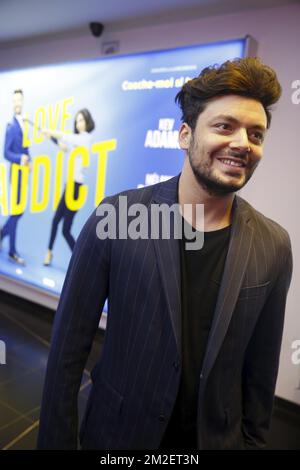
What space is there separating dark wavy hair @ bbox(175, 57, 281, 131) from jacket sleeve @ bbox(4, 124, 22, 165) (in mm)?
2951

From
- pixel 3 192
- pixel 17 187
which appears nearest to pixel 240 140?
pixel 17 187

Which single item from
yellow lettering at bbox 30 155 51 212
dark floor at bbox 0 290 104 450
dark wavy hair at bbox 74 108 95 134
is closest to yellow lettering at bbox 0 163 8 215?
yellow lettering at bbox 30 155 51 212

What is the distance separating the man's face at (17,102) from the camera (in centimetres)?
338

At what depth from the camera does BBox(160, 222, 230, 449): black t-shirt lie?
0.95m

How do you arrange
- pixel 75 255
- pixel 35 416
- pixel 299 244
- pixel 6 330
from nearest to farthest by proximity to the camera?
pixel 75 255
pixel 35 416
pixel 299 244
pixel 6 330

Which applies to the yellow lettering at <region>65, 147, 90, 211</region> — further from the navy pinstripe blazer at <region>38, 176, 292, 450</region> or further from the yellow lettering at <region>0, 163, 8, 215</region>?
the navy pinstripe blazer at <region>38, 176, 292, 450</region>

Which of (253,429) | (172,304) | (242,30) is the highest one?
(242,30)

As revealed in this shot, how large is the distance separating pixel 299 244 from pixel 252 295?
4.71 feet

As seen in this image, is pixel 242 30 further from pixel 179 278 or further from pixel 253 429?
pixel 253 429

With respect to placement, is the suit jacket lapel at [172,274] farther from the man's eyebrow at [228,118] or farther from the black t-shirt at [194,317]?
the man's eyebrow at [228,118]

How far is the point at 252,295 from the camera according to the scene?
37.3 inches

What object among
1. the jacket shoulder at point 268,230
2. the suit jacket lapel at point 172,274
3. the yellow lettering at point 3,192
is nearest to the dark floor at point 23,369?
the yellow lettering at point 3,192

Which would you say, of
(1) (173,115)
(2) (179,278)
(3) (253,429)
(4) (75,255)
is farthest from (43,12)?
(3) (253,429)

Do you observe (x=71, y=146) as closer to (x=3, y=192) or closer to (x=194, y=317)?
(x=3, y=192)
